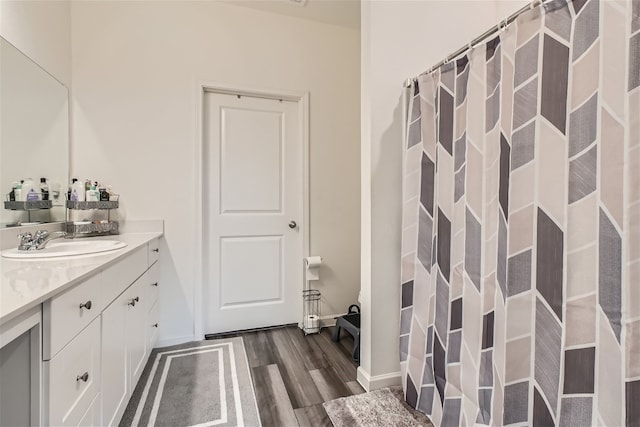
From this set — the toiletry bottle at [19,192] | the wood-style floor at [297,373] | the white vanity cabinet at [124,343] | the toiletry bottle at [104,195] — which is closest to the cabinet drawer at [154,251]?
the white vanity cabinet at [124,343]

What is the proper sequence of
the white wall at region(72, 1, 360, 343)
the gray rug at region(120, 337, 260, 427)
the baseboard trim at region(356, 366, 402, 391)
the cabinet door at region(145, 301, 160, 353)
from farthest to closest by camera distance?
the white wall at region(72, 1, 360, 343) < the cabinet door at region(145, 301, 160, 353) < the baseboard trim at region(356, 366, 402, 391) < the gray rug at region(120, 337, 260, 427)

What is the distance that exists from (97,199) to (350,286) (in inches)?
78.0

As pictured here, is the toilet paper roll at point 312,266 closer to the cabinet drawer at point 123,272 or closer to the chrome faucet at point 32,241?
the cabinet drawer at point 123,272

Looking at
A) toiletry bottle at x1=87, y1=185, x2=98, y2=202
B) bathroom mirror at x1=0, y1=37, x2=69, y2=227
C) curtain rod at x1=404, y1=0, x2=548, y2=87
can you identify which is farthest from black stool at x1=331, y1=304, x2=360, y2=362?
bathroom mirror at x1=0, y1=37, x2=69, y2=227

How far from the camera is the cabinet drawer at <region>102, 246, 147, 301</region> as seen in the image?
1.13 m

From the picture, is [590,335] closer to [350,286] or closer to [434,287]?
[434,287]

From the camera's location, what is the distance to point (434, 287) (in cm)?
136

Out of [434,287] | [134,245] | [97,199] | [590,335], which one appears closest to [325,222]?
[434,287]

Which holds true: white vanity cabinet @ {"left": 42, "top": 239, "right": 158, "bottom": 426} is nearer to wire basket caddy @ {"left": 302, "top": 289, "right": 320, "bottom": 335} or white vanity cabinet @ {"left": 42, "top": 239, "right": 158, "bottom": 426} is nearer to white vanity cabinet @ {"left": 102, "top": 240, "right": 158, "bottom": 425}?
white vanity cabinet @ {"left": 102, "top": 240, "right": 158, "bottom": 425}

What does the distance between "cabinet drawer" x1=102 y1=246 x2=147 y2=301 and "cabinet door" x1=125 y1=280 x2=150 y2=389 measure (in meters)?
0.06

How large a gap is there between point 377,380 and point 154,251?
1.58 meters

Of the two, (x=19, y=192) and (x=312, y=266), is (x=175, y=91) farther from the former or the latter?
(x=312, y=266)

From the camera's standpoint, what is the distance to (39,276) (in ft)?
2.84

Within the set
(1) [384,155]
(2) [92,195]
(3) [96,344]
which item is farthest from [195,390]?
(1) [384,155]
